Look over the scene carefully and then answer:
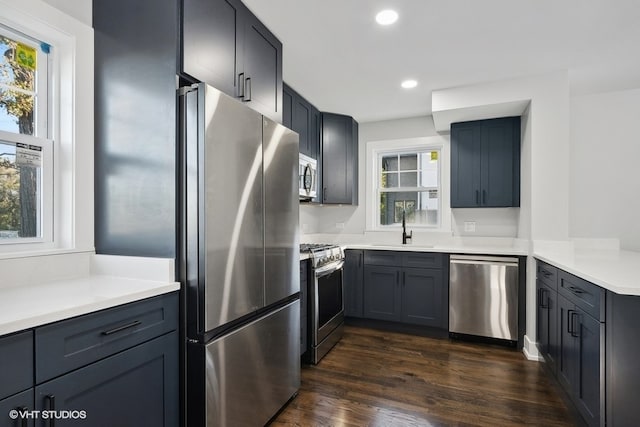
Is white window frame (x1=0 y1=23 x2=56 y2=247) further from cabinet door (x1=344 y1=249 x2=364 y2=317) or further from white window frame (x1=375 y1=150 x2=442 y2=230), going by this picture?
white window frame (x1=375 y1=150 x2=442 y2=230)

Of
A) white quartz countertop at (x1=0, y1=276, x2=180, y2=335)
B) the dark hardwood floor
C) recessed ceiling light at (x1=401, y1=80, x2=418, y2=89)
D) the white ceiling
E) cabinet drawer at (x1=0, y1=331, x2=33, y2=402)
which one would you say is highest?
the white ceiling

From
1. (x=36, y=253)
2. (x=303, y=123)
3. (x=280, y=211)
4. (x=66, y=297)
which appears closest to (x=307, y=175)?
(x=303, y=123)

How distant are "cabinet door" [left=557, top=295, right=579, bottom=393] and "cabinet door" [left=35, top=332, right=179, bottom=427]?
221cm

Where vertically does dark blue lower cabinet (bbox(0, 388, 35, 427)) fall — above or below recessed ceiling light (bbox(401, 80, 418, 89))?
below

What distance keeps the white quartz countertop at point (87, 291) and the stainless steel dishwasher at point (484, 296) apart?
281 centimetres

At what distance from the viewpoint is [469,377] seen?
2559 mm

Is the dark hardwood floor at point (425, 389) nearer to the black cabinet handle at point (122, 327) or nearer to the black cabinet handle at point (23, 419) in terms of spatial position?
the black cabinet handle at point (122, 327)

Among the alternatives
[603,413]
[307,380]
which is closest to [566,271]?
[603,413]

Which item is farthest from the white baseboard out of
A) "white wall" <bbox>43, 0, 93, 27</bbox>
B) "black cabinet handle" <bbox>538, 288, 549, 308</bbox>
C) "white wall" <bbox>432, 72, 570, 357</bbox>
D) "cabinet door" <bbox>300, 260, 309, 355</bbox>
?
"white wall" <bbox>43, 0, 93, 27</bbox>

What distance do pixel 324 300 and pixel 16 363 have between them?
7.30ft

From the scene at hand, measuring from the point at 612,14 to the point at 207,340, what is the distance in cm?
308

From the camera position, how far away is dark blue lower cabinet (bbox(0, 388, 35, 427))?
37.0 inches

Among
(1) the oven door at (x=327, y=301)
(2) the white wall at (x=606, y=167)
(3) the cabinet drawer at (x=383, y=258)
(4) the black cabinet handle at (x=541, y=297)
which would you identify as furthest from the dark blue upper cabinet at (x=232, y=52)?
(2) the white wall at (x=606, y=167)

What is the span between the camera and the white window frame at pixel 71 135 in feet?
5.49
